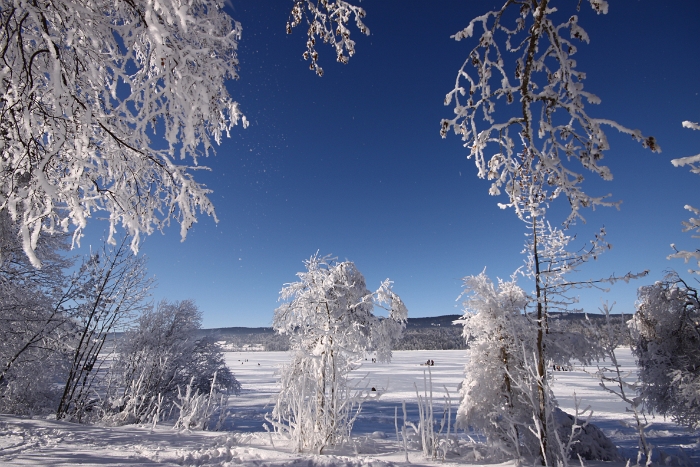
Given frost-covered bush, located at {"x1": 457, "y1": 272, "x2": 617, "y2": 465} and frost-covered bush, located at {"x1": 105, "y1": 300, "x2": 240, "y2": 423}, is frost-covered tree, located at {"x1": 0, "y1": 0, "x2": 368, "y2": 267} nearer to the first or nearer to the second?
frost-covered bush, located at {"x1": 457, "y1": 272, "x2": 617, "y2": 465}

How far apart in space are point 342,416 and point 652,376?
11376 millimetres

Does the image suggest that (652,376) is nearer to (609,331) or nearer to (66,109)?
(609,331)

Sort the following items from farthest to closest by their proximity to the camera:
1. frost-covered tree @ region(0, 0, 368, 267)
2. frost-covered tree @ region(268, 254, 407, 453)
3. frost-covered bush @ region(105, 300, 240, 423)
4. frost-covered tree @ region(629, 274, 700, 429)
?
frost-covered bush @ region(105, 300, 240, 423), frost-covered tree @ region(629, 274, 700, 429), frost-covered tree @ region(268, 254, 407, 453), frost-covered tree @ region(0, 0, 368, 267)

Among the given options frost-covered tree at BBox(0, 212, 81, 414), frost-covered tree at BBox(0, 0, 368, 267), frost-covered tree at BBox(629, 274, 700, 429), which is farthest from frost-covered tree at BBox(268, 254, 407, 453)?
frost-covered tree at BBox(629, 274, 700, 429)

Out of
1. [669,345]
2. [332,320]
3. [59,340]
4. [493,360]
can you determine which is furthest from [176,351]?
[669,345]

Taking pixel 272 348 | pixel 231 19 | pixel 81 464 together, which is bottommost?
pixel 272 348

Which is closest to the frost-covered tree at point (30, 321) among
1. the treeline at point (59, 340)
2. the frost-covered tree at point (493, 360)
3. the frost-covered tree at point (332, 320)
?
the treeline at point (59, 340)

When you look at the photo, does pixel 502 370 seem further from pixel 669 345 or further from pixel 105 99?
pixel 105 99

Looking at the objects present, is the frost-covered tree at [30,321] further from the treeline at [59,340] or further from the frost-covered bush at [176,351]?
the frost-covered bush at [176,351]

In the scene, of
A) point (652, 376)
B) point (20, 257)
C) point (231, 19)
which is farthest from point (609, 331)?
point (20, 257)

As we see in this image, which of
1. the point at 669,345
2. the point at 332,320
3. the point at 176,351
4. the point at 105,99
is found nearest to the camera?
the point at 105,99

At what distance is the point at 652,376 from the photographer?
10.4 meters

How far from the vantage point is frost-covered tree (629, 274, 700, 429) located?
31.3ft

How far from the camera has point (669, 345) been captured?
1025cm
